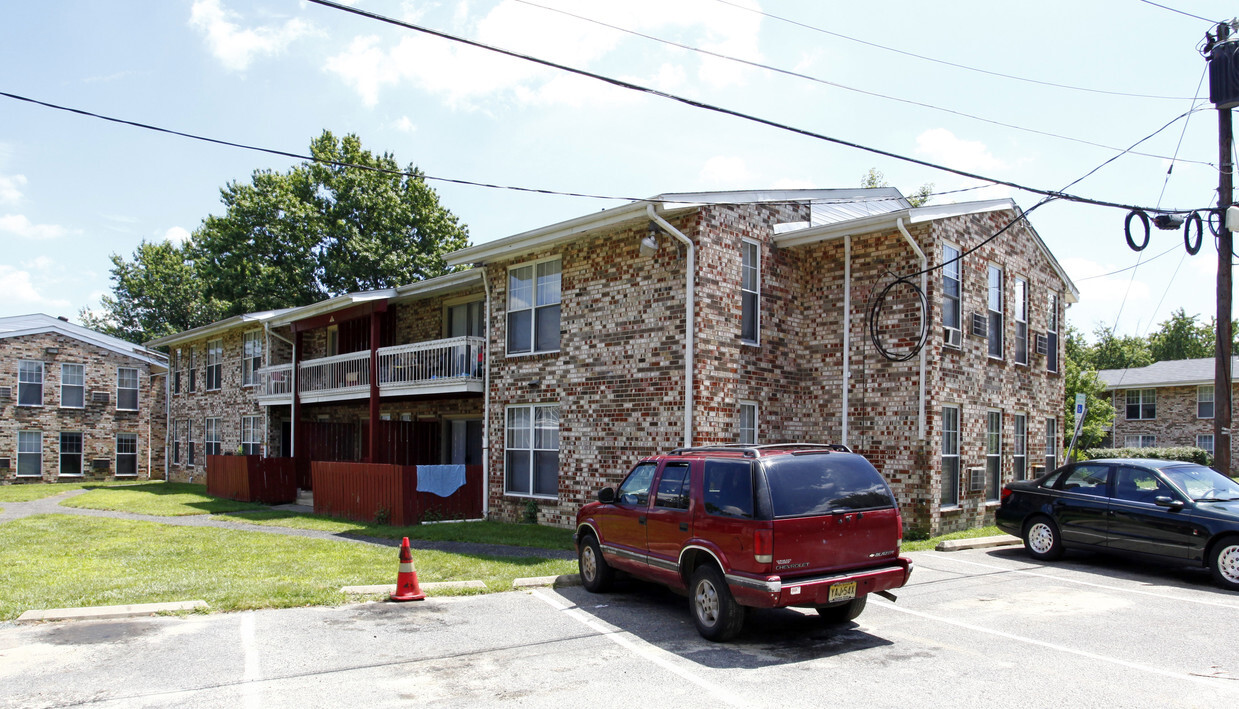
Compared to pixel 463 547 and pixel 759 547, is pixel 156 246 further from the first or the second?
pixel 759 547

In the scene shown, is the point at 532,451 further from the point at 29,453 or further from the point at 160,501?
the point at 29,453

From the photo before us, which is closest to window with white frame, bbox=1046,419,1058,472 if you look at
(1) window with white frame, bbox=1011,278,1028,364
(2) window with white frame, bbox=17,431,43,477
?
(1) window with white frame, bbox=1011,278,1028,364

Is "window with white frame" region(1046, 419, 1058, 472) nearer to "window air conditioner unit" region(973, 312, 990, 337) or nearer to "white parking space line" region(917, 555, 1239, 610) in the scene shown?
"window air conditioner unit" region(973, 312, 990, 337)

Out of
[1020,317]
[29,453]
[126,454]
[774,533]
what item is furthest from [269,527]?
[126,454]

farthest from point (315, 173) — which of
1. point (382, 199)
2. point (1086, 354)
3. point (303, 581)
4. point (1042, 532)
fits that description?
point (1086, 354)

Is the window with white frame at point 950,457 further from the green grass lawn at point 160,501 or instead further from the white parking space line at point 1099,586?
the green grass lawn at point 160,501

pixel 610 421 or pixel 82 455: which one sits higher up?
pixel 610 421

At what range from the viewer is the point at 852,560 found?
7.03 m

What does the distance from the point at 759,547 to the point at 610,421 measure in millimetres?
7529

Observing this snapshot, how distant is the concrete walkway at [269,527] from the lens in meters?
12.1

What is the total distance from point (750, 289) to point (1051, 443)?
877cm

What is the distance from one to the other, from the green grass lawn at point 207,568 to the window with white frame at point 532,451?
353 cm

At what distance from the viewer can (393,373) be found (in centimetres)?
1938

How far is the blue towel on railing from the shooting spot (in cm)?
1622
